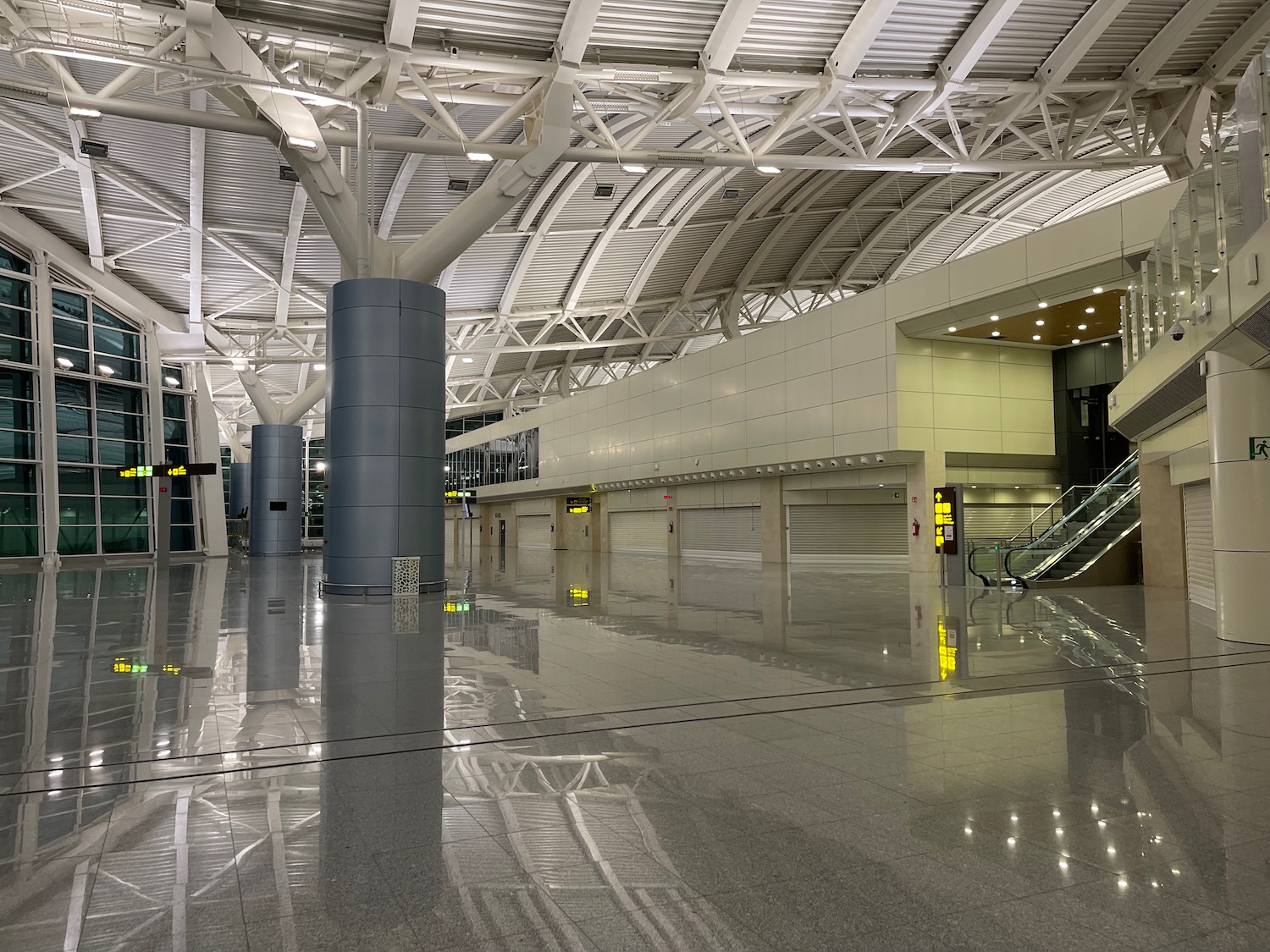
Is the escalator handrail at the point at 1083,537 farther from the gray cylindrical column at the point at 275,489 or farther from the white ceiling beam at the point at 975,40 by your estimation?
the gray cylindrical column at the point at 275,489

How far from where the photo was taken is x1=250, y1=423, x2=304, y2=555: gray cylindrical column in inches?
1801

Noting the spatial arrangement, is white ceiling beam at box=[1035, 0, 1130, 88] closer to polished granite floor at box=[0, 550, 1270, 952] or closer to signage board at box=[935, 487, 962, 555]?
signage board at box=[935, 487, 962, 555]

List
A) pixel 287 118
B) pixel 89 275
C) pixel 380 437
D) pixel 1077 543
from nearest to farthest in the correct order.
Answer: pixel 287 118
pixel 380 437
pixel 1077 543
pixel 89 275

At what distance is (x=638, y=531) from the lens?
44875 mm

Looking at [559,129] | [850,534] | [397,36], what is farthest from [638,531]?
[397,36]

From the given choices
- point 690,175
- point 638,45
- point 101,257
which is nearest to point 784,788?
point 638,45

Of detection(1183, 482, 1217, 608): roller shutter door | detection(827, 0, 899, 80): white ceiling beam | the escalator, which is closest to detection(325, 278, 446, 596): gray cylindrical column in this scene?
detection(827, 0, 899, 80): white ceiling beam

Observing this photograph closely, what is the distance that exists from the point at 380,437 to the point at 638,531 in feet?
91.7

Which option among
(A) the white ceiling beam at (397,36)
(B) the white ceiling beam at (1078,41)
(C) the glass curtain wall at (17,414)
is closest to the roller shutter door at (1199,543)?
(B) the white ceiling beam at (1078,41)

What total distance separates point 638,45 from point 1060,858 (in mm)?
19146

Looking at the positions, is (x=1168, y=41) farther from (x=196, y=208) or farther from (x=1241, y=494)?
(x=196, y=208)

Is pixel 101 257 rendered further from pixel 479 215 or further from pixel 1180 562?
pixel 1180 562

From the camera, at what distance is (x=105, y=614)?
48.0 ft

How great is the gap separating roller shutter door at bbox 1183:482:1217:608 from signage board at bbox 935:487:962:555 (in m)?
4.68
